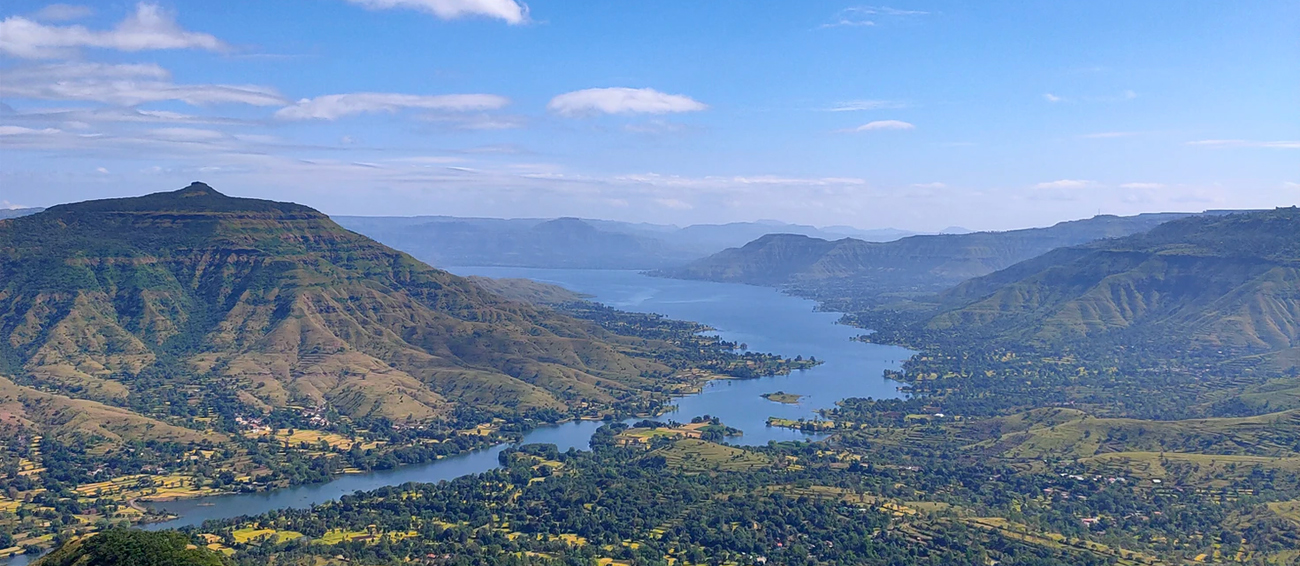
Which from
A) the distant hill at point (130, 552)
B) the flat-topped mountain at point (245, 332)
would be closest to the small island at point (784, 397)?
the flat-topped mountain at point (245, 332)

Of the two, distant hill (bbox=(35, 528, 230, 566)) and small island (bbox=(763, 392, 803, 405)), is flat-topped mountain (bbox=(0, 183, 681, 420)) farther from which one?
distant hill (bbox=(35, 528, 230, 566))

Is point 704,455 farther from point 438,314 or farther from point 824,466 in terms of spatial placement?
point 438,314

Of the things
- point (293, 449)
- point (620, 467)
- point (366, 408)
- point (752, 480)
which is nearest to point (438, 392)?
point (366, 408)

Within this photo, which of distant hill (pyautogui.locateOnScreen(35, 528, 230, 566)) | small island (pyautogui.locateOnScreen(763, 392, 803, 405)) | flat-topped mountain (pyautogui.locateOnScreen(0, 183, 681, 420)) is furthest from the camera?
small island (pyautogui.locateOnScreen(763, 392, 803, 405))

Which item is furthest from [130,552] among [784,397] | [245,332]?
[245,332]

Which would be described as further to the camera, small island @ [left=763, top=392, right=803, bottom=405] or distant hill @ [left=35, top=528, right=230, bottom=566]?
small island @ [left=763, top=392, right=803, bottom=405]

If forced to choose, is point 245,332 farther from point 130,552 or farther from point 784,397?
point 130,552

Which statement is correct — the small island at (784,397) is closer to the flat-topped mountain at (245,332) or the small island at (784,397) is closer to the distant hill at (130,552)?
the flat-topped mountain at (245,332)

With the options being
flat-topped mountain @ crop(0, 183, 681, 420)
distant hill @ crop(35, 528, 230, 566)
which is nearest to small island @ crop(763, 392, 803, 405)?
flat-topped mountain @ crop(0, 183, 681, 420)
